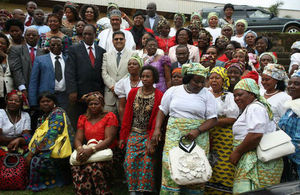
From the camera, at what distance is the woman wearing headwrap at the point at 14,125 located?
18.3ft

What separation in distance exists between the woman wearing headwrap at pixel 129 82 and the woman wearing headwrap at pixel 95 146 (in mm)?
409

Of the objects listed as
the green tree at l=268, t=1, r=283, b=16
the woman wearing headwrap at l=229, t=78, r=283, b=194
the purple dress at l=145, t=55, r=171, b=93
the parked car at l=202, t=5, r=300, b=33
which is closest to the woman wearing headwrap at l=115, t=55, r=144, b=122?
the purple dress at l=145, t=55, r=171, b=93

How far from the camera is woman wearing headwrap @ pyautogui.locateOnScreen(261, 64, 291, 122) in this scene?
4812mm

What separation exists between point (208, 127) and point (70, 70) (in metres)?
2.91

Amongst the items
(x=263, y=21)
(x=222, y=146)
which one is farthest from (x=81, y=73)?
(x=263, y=21)

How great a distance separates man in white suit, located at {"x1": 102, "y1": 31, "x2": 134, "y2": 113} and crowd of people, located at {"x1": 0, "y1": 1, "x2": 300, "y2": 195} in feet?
0.06

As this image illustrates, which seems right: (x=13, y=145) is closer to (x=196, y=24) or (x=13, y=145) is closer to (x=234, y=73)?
(x=234, y=73)

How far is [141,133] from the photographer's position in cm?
498

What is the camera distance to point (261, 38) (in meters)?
7.82

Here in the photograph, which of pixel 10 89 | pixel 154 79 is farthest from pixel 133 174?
pixel 10 89

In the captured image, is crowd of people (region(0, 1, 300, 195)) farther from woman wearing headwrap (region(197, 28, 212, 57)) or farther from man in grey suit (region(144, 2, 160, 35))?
man in grey suit (region(144, 2, 160, 35))

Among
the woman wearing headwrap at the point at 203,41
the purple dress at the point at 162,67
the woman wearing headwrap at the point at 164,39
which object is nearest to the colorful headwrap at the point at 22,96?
the purple dress at the point at 162,67

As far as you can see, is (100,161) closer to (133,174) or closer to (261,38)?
(133,174)

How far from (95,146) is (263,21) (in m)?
14.3
